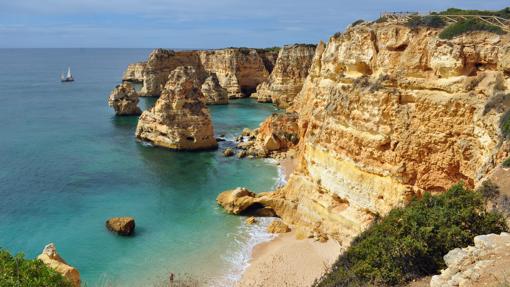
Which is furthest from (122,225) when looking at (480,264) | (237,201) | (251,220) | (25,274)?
(480,264)

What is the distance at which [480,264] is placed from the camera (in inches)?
300

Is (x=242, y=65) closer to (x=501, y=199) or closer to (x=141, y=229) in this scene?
(x=141, y=229)

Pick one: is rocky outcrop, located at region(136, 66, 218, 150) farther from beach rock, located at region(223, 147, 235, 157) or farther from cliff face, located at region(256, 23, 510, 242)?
cliff face, located at region(256, 23, 510, 242)

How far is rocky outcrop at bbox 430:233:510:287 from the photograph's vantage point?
7199 millimetres

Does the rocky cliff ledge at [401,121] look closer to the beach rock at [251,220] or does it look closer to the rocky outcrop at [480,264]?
the beach rock at [251,220]

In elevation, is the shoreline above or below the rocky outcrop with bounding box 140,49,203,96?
below

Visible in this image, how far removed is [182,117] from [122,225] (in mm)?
19828

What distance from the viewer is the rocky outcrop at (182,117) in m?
41.2

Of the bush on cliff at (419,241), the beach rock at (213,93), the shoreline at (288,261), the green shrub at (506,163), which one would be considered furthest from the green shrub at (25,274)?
the beach rock at (213,93)

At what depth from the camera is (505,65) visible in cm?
1490

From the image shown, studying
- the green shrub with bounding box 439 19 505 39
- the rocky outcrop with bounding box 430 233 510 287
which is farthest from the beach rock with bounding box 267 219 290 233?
the rocky outcrop with bounding box 430 233 510 287

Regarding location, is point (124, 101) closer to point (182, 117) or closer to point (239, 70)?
point (182, 117)

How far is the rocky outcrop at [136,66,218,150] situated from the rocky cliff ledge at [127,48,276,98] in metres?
36.4

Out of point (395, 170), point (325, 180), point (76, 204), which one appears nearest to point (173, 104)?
point (76, 204)
